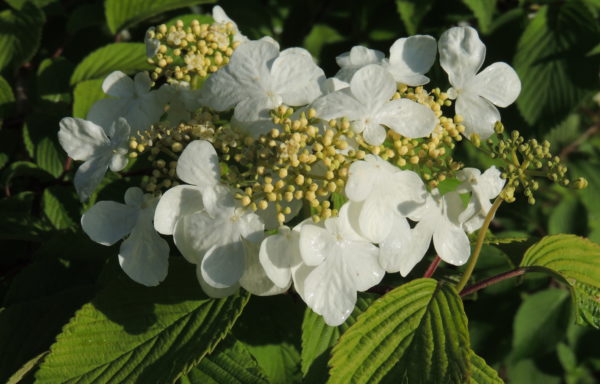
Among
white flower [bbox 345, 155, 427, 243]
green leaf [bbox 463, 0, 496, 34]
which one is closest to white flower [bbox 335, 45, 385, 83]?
white flower [bbox 345, 155, 427, 243]

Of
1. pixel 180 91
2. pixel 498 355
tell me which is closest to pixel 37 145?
pixel 180 91

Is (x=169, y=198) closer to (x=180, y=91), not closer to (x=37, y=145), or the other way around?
(x=180, y=91)

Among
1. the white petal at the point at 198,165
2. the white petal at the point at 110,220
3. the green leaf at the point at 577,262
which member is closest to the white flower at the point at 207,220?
the white petal at the point at 198,165

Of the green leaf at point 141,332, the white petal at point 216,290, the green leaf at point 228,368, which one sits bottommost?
the green leaf at point 228,368

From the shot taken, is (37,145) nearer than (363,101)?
No

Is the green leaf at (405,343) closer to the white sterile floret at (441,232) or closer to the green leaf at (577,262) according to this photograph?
the white sterile floret at (441,232)

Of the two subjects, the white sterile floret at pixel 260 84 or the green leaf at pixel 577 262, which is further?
the green leaf at pixel 577 262
